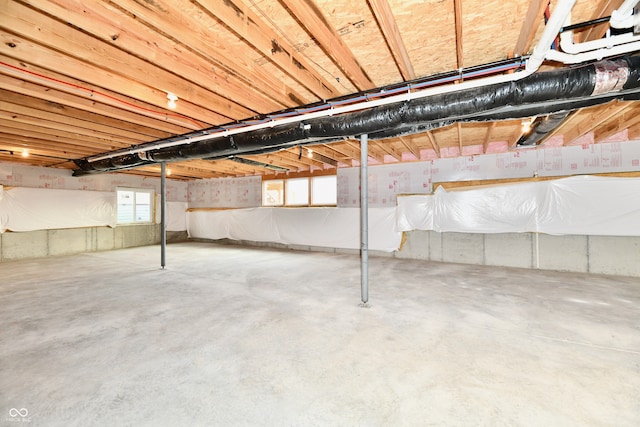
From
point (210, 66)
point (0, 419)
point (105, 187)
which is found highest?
point (210, 66)

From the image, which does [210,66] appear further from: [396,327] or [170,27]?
[396,327]

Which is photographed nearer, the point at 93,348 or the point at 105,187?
the point at 93,348

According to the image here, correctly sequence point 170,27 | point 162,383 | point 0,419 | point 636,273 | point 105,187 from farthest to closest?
point 105,187 → point 636,273 → point 170,27 → point 162,383 → point 0,419

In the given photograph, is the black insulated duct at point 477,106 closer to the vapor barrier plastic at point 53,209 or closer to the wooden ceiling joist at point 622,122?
the wooden ceiling joist at point 622,122

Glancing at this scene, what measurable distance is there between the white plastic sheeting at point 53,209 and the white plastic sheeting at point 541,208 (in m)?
7.73

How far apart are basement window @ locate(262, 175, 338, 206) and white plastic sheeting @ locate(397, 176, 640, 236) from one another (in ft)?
7.04

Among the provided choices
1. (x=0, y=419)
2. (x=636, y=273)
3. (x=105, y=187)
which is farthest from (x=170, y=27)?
(x=105, y=187)

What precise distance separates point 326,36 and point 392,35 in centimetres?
42

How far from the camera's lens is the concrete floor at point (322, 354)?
4.34ft

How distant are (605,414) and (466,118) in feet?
6.87

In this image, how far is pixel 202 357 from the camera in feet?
5.93

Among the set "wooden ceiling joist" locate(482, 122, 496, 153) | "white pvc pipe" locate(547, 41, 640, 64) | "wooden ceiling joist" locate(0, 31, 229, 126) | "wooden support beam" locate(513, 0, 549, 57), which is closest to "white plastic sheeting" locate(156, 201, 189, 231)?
"wooden ceiling joist" locate(0, 31, 229, 126)

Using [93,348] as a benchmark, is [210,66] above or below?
above

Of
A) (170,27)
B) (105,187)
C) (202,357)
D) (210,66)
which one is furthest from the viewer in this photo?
(105,187)
